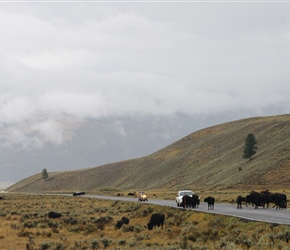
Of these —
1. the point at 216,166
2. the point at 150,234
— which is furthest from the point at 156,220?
the point at 216,166

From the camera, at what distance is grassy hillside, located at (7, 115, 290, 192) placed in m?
104

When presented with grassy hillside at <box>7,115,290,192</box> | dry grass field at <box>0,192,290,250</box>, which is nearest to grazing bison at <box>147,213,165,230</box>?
dry grass field at <box>0,192,290,250</box>

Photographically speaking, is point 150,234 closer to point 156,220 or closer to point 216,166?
point 156,220

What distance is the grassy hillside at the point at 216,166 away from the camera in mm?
104062

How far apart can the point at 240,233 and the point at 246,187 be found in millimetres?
73441

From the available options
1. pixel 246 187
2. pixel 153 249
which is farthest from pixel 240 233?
pixel 246 187

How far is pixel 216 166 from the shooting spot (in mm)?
136000

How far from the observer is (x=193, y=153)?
170 m

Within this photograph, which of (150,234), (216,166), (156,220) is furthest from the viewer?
(216,166)

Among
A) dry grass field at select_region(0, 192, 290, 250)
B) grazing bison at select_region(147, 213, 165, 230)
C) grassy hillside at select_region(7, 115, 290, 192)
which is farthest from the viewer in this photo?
grassy hillside at select_region(7, 115, 290, 192)

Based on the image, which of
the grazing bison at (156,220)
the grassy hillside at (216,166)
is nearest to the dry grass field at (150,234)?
the grazing bison at (156,220)

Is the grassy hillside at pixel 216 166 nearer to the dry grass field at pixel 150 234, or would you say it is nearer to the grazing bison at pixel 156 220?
the dry grass field at pixel 150 234

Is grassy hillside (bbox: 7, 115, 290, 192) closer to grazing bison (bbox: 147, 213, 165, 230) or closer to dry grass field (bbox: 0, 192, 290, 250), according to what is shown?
dry grass field (bbox: 0, 192, 290, 250)

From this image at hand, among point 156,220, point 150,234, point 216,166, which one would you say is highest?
point 216,166
